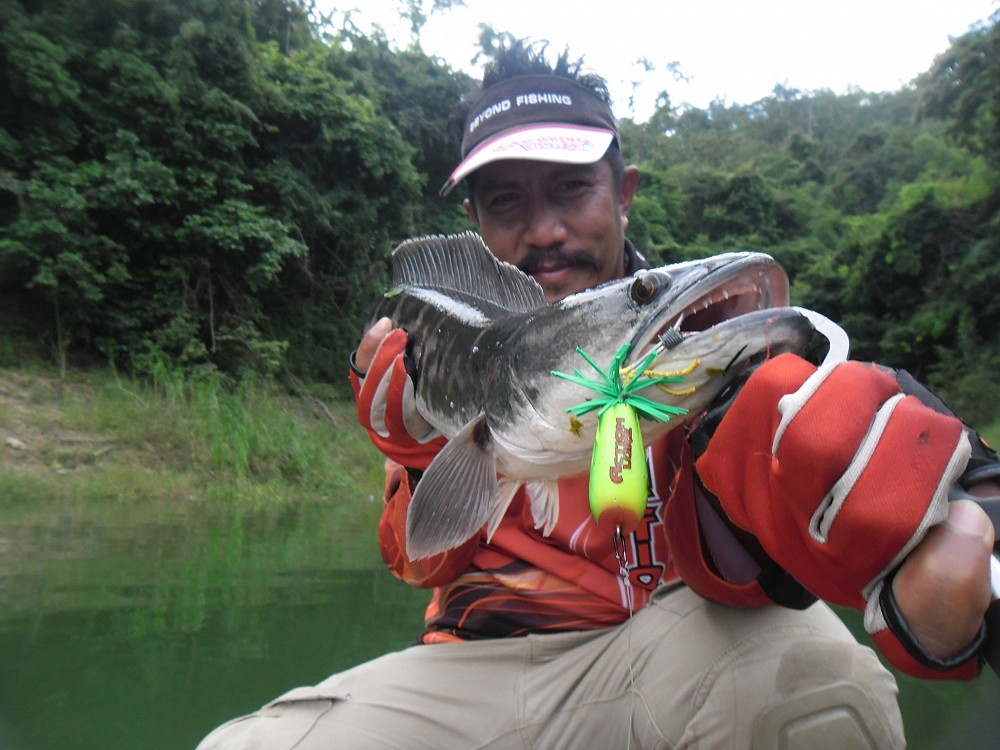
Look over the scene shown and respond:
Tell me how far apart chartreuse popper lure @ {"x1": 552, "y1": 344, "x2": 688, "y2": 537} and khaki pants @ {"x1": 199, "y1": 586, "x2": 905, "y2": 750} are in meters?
0.61

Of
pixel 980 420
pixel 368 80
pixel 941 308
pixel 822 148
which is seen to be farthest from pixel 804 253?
pixel 822 148

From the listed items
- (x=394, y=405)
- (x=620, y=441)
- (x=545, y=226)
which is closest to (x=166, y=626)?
(x=394, y=405)

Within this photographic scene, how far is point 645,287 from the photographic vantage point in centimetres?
123

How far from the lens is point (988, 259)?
12.8m

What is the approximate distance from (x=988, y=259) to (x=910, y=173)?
1388 centimetres

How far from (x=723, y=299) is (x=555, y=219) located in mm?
1145

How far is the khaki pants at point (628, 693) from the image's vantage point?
1505mm

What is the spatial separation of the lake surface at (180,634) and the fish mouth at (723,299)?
1727 millimetres

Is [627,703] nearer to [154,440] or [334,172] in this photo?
[154,440]

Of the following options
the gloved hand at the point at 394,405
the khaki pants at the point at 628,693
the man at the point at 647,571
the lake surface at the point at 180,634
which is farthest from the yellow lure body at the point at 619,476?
the lake surface at the point at 180,634

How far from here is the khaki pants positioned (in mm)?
A: 1505

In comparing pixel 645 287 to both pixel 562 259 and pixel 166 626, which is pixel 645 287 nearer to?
pixel 562 259

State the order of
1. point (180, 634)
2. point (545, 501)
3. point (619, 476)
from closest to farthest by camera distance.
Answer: point (619, 476)
point (545, 501)
point (180, 634)

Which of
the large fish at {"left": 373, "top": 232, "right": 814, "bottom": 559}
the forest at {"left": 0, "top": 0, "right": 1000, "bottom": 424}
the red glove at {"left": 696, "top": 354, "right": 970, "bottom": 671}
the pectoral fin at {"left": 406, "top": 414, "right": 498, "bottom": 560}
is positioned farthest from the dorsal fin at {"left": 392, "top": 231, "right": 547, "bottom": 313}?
the forest at {"left": 0, "top": 0, "right": 1000, "bottom": 424}
